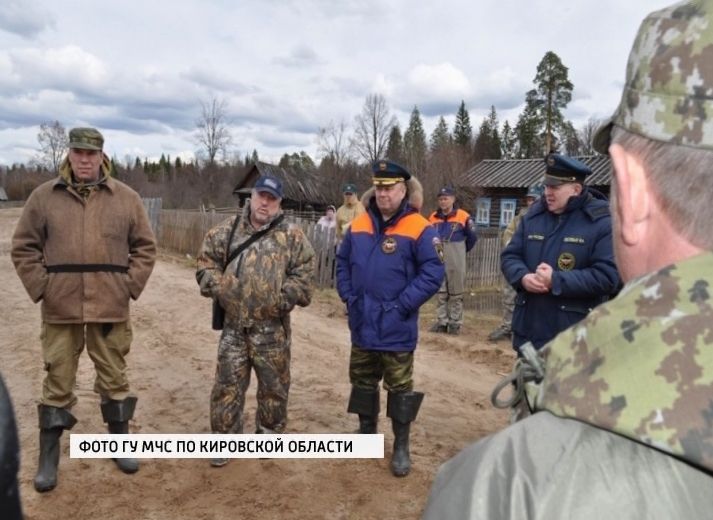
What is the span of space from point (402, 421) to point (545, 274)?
4.98ft

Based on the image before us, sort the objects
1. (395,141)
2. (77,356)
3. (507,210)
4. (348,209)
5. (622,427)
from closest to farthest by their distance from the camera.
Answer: (622,427) → (77,356) → (348,209) → (507,210) → (395,141)

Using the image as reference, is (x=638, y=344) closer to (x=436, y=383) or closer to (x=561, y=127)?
(x=436, y=383)

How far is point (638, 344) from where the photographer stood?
0.68 meters

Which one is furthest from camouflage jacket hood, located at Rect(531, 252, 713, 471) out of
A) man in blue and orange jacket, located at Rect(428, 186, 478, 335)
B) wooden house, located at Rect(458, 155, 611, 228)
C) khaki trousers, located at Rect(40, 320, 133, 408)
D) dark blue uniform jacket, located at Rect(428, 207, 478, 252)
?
wooden house, located at Rect(458, 155, 611, 228)

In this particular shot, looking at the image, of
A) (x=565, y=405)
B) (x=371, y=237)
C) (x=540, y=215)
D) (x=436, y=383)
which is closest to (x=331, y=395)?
(x=436, y=383)

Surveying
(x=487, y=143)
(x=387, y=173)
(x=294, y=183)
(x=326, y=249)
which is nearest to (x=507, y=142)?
(x=487, y=143)

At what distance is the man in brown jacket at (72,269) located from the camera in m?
3.80

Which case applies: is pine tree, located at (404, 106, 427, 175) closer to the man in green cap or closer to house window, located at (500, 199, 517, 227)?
house window, located at (500, 199, 517, 227)

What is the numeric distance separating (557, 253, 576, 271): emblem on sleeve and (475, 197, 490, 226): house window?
2559 cm

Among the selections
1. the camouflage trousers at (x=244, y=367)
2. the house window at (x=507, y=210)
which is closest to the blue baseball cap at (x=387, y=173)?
the camouflage trousers at (x=244, y=367)

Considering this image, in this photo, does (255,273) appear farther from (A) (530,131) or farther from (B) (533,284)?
(A) (530,131)

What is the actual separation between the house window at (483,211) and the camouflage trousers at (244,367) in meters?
25.6

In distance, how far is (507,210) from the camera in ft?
91.2

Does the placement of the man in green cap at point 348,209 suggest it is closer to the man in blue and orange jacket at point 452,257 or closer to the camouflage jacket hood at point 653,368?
the man in blue and orange jacket at point 452,257
